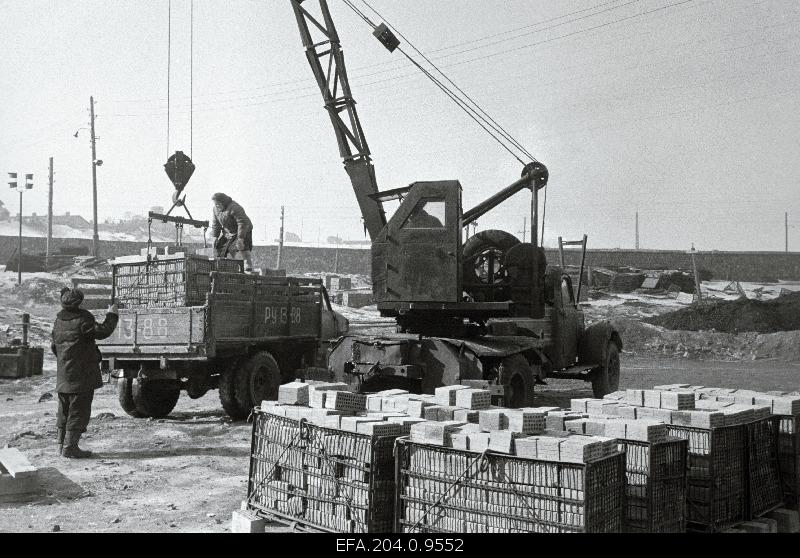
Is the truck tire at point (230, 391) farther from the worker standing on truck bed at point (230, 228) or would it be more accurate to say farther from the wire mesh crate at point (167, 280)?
the worker standing on truck bed at point (230, 228)

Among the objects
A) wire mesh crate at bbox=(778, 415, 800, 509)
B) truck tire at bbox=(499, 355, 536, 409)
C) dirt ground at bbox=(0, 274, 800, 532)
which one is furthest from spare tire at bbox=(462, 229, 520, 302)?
wire mesh crate at bbox=(778, 415, 800, 509)

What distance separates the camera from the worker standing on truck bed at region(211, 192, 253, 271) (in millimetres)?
11930

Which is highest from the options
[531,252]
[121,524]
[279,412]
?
[531,252]

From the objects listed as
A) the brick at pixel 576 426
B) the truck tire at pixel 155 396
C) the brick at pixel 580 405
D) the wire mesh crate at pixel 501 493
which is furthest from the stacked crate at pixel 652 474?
the truck tire at pixel 155 396

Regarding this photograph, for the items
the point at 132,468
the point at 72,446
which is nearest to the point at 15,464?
the point at 132,468

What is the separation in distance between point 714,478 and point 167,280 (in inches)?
289

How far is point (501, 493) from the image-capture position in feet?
15.5

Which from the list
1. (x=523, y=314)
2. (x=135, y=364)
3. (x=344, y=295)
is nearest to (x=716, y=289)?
(x=344, y=295)

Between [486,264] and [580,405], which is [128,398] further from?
[580,405]

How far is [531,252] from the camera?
11430mm

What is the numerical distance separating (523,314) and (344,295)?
66.7 ft

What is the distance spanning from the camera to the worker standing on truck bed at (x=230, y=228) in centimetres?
1193

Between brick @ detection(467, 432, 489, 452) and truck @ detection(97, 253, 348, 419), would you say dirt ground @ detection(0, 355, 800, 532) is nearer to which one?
truck @ detection(97, 253, 348, 419)
